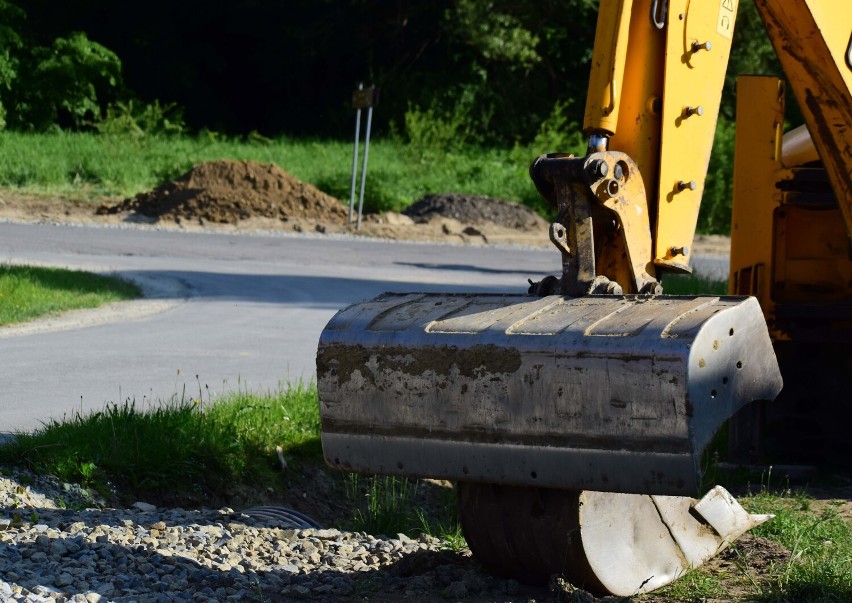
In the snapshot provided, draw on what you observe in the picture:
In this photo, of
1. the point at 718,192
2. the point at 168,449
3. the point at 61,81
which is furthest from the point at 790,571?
the point at 61,81

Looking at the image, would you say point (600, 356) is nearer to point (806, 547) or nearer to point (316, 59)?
point (806, 547)

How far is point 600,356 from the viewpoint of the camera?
12.4ft

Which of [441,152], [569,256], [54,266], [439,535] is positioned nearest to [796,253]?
[439,535]

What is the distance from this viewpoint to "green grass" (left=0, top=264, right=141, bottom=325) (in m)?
11.6

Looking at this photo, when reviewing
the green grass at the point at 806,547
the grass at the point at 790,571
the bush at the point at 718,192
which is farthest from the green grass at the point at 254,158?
the grass at the point at 790,571

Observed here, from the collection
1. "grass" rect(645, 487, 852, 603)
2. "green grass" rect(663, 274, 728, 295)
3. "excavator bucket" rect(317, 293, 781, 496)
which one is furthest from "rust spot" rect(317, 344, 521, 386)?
"green grass" rect(663, 274, 728, 295)

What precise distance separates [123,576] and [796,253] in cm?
407

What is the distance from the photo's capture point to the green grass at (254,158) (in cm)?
2586

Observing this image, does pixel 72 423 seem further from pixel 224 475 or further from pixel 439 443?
pixel 439 443

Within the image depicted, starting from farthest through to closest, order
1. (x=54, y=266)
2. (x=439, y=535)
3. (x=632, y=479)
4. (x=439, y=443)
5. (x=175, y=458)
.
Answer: (x=54, y=266) < (x=175, y=458) < (x=439, y=535) < (x=439, y=443) < (x=632, y=479)

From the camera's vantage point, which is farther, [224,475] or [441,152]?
[441,152]

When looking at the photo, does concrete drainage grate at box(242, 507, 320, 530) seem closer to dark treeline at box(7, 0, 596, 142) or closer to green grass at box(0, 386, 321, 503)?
green grass at box(0, 386, 321, 503)

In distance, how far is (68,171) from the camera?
86.9 ft

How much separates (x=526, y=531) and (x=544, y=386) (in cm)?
80
